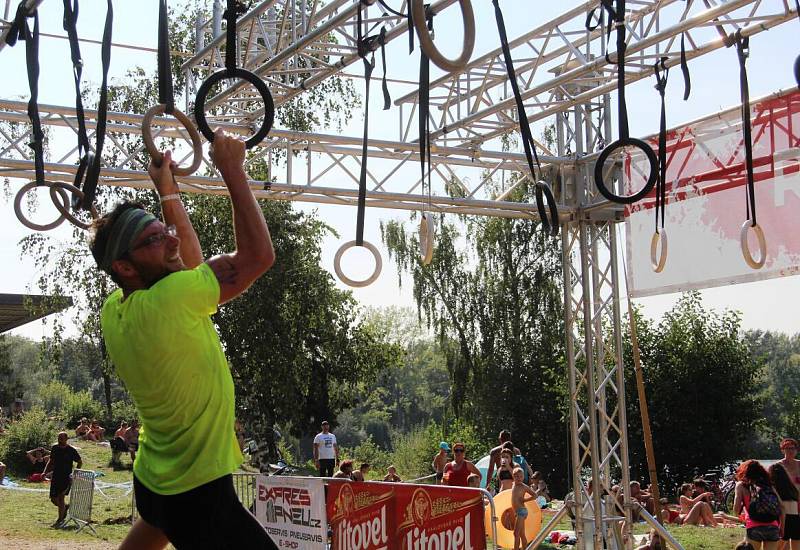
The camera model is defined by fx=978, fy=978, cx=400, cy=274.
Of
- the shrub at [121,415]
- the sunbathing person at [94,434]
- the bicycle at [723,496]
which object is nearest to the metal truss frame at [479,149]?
the bicycle at [723,496]

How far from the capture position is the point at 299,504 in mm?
8820

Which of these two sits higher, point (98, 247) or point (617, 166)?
point (617, 166)

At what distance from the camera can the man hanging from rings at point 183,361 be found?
7.91ft

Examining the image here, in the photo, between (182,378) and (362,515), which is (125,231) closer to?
(182,378)

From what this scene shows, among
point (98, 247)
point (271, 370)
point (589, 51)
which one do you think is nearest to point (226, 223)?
point (271, 370)

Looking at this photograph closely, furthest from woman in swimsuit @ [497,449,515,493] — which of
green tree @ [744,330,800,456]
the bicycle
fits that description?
green tree @ [744,330,800,456]

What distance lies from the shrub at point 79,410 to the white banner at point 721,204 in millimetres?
22760

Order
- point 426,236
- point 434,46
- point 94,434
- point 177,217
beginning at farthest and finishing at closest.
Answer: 1. point 94,434
2. point 426,236
3. point 177,217
4. point 434,46

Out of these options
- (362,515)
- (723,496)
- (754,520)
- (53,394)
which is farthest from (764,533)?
(53,394)

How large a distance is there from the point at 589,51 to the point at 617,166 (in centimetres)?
215

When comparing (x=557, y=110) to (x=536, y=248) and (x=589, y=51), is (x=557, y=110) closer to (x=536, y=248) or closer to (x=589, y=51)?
(x=589, y=51)

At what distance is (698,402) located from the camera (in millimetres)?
23750

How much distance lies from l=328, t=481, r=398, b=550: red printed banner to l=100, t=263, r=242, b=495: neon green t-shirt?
5.10 meters

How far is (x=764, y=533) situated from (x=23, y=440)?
15897mm
